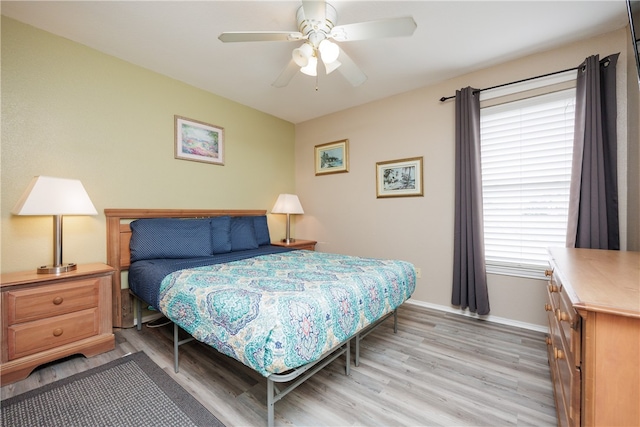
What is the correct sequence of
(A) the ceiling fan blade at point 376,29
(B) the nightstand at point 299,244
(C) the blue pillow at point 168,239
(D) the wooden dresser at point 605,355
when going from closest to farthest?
(D) the wooden dresser at point 605,355 → (A) the ceiling fan blade at point 376,29 → (C) the blue pillow at point 168,239 → (B) the nightstand at point 299,244

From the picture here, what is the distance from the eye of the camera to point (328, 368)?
1945 mm

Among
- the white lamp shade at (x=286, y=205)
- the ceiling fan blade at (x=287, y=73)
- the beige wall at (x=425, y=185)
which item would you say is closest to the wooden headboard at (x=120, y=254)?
the white lamp shade at (x=286, y=205)

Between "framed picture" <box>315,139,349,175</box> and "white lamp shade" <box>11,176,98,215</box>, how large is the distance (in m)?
2.82

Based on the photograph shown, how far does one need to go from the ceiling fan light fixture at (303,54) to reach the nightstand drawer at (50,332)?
96.2 inches

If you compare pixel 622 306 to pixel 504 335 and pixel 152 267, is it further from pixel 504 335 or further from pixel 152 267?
pixel 152 267

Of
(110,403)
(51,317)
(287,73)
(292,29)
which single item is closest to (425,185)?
(287,73)

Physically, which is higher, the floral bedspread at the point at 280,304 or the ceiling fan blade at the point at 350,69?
the ceiling fan blade at the point at 350,69

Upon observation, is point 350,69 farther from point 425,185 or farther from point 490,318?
point 490,318

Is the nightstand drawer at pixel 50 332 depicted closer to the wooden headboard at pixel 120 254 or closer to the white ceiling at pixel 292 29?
the wooden headboard at pixel 120 254

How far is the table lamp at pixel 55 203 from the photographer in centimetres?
190

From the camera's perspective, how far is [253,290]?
154cm

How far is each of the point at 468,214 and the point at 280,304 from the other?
7.59 ft

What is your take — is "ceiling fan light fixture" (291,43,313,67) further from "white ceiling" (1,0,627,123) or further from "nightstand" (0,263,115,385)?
"nightstand" (0,263,115,385)

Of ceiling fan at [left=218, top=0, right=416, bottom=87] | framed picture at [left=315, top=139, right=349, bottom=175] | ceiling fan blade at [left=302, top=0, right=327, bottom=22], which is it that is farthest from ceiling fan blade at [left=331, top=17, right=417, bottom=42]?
framed picture at [left=315, top=139, right=349, bottom=175]
